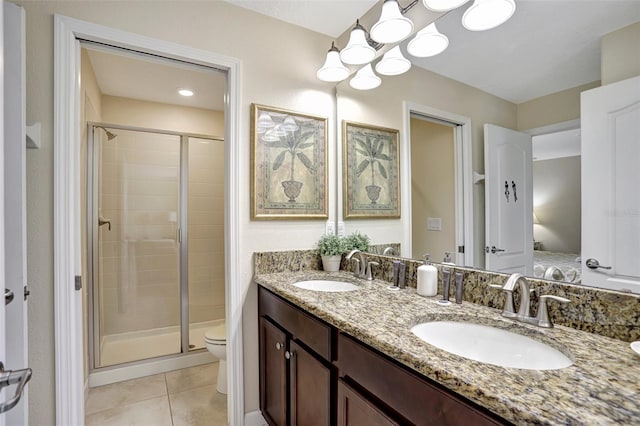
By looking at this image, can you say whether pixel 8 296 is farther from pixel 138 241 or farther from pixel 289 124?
pixel 138 241

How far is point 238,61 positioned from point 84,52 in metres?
1.23

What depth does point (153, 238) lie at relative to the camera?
3.04 m

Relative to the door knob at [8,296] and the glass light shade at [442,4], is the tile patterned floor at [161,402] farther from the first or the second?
the glass light shade at [442,4]

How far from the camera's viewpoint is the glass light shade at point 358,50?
5.71ft

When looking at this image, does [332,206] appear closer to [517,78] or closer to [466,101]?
[466,101]

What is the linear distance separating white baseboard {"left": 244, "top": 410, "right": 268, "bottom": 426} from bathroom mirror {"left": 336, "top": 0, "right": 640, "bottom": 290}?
1247 mm

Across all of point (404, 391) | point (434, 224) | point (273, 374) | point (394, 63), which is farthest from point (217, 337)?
point (394, 63)

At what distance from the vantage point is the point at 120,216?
9.55 feet

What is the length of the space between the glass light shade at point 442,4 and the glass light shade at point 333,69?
0.62 meters

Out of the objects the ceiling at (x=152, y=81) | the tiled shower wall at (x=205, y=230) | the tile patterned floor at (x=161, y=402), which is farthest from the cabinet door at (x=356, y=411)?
the tiled shower wall at (x=205, y=230)

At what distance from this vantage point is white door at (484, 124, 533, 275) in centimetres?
112

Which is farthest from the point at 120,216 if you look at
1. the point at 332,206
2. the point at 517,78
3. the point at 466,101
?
the point at 517,78

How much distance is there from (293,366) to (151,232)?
2.27 meters

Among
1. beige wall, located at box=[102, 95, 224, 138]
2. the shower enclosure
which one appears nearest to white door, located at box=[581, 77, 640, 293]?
the shower enclosure
